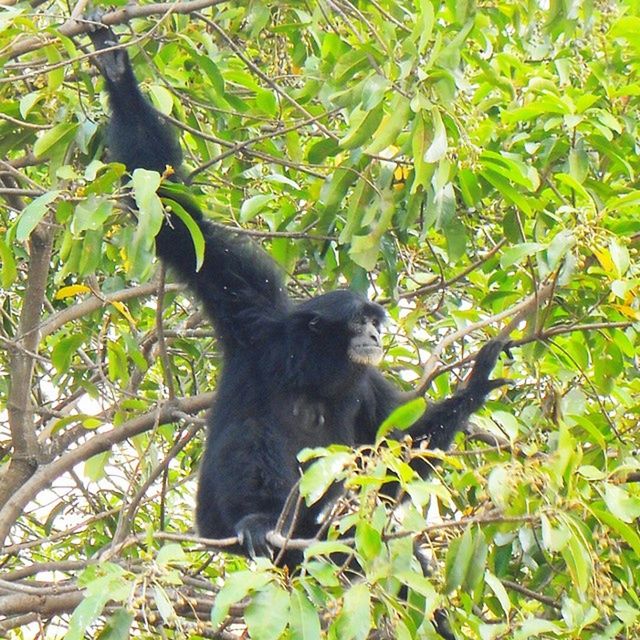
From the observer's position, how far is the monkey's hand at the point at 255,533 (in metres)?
5.02

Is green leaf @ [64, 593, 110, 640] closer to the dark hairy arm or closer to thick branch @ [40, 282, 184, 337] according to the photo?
the dark hairy arm

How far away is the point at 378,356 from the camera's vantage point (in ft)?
20.0

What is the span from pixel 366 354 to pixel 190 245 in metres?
1.18

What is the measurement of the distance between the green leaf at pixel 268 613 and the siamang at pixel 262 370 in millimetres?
1919

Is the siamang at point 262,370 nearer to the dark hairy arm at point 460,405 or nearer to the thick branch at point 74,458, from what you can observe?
the dark hairy arm at point 460,405

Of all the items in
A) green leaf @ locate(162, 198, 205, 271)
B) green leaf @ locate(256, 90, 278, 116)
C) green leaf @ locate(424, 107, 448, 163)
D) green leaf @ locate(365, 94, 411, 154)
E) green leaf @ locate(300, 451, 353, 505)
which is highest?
green leaf @ locate(256, 90, 278, 116)

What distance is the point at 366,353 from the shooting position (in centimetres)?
607

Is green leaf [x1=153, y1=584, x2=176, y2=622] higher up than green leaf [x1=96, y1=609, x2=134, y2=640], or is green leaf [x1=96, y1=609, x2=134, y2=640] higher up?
green leaf [x1=153, y1=584, x2=176, y2=622]

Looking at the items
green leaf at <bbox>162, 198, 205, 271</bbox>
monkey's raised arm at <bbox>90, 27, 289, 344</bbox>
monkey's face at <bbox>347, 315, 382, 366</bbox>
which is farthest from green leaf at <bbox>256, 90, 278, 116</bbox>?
monkey's face at <bbox>347, 315, 382, 366</bbox>

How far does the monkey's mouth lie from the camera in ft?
19.9

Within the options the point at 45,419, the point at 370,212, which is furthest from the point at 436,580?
the point at 45,419

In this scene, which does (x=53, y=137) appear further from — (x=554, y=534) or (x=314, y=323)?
(x=554, y=534)

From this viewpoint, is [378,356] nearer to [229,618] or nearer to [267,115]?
[267,115]

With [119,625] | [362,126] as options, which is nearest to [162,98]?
[362,126]
